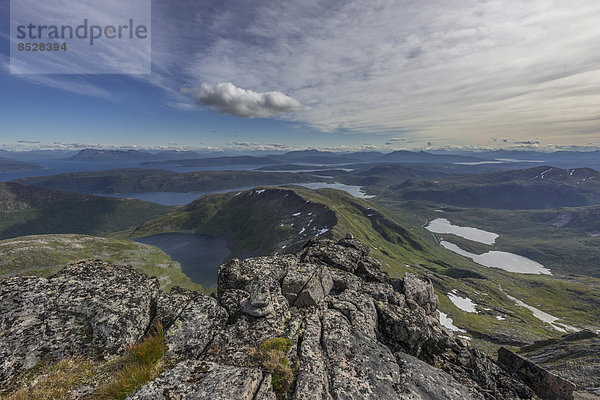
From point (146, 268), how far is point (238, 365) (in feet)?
604

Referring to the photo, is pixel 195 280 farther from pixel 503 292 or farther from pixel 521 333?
pixel 503 292

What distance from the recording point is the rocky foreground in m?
10.0

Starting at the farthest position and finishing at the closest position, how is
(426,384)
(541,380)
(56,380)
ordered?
(541,380)
(426,384)
(56,380)

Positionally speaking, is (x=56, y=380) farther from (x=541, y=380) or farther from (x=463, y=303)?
(x=463, y=303)

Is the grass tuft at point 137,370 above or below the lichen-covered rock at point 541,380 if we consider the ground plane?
above

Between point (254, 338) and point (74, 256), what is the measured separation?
198340 millimetres

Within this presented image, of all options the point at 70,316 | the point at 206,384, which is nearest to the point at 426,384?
the point at 206,384

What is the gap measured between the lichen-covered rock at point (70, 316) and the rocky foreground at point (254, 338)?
2.0 inches

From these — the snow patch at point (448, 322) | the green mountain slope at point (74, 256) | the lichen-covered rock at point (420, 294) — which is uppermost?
the lichen-covered rock at point (420, 294)

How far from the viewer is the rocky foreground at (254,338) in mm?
10047

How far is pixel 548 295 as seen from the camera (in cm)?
19312

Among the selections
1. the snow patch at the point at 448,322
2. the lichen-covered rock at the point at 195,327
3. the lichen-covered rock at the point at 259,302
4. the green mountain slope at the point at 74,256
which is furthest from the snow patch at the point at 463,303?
the lichen-covered rock at the point at 195,327

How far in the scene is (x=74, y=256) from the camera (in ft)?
486

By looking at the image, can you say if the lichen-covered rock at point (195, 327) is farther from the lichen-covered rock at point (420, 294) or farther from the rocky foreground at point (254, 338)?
the lichen-covered rock at point (420, 294)
